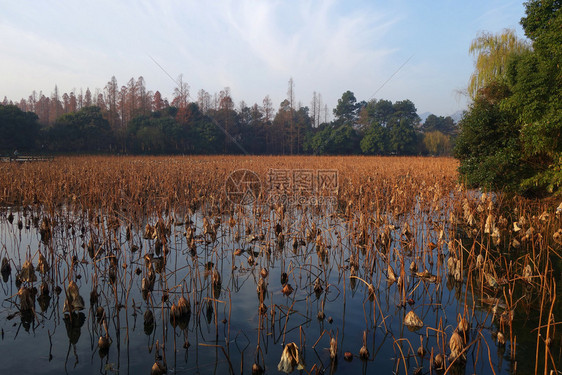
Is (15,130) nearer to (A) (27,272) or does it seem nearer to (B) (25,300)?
(A) (27,272)

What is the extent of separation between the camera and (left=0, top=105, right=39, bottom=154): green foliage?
25422mm

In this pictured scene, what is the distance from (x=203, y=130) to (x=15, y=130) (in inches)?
659

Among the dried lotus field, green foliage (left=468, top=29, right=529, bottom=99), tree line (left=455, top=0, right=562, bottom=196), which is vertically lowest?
the dried lotus field

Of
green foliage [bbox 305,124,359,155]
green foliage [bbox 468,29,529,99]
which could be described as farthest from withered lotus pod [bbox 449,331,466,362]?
green foliage [bbox 305,124,359,155]

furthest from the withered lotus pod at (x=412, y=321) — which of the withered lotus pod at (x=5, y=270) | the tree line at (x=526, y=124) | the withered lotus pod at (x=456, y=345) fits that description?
the tree line at (x=526, y=124)

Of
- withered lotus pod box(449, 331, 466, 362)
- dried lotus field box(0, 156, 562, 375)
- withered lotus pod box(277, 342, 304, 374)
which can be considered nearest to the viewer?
withered lotus pod box(277, 342, 304, 374)

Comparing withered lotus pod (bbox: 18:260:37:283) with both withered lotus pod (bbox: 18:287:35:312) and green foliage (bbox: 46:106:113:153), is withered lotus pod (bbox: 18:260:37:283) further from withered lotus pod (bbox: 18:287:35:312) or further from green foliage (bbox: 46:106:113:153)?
green foliage (bbox: 46:106:113:153)

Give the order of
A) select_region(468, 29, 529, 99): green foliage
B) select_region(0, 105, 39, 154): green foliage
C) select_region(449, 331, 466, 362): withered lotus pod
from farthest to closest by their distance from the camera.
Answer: select_region(0, 105, 39, 154): green foliage
select_region(468, 29, 529, 99): green foliage
select_region(449, 331, 466, 362): withered lotus pod

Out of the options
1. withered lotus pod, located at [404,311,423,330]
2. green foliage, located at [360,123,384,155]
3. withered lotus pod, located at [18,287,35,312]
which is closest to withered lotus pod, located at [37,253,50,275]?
withered lotus pod, located at [18,287,35,312]

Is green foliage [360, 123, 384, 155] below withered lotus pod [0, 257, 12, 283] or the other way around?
the other way around

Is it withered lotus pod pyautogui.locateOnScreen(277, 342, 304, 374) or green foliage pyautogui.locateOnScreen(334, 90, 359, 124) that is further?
green foliage pyautogui.locateOnScreen(334, 90, 359, 124)

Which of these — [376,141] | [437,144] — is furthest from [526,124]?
[437,144]

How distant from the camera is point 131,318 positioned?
3.82 meters

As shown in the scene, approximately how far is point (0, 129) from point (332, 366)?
99.5 ft
